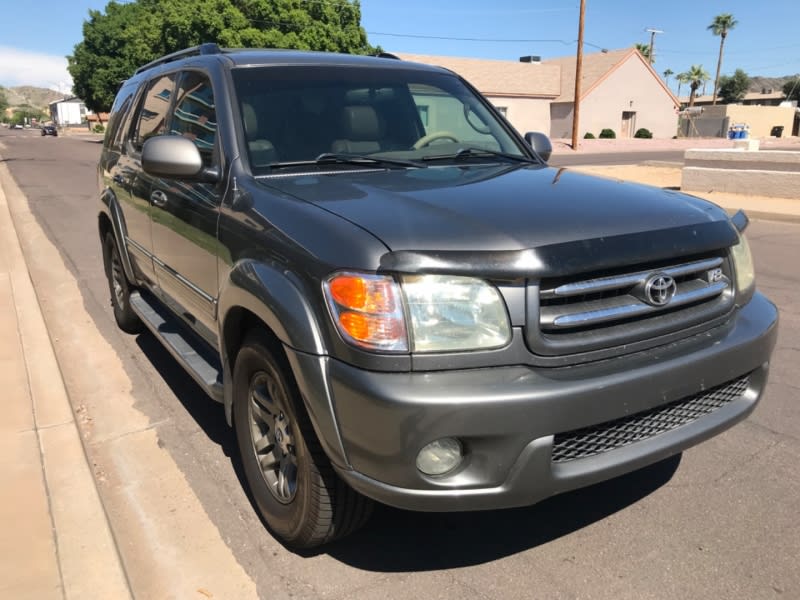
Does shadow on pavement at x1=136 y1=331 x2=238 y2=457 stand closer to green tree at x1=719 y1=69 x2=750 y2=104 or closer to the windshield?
the windshield

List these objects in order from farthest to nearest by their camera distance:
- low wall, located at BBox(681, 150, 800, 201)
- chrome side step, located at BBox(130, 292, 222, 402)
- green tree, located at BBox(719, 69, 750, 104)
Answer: green tree, located at BBox(719, 69, 750, 104)
low wall, located at BBox(681, 150, 800, 201)
chrome side step, located at BBox(130, 292, 222, 402)

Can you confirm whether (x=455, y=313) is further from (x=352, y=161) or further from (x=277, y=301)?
(x=352, y=161)

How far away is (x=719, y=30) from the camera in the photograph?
8088 cm

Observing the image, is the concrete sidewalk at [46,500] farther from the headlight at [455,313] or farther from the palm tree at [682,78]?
the palm tree at [682,78]

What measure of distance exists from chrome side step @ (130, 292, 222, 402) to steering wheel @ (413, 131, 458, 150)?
1.56 m

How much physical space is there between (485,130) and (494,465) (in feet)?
7.78

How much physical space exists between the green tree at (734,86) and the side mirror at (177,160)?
92958 mm

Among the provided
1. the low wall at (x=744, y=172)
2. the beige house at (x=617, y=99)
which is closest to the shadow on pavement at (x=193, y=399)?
the low wall at (x=744, y=172)

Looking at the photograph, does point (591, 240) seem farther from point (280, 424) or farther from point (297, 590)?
point (297, 590)

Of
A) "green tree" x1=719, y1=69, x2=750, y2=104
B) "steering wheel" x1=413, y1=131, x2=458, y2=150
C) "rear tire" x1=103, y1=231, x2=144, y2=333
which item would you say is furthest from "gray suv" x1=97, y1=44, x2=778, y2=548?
"green tree" x1=719, y1=69, x2=750, y2=104

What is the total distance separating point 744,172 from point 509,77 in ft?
127

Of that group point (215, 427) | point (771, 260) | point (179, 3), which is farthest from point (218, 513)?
point (179, 3)

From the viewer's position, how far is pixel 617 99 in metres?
53.3

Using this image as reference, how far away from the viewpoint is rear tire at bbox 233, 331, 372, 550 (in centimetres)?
249
